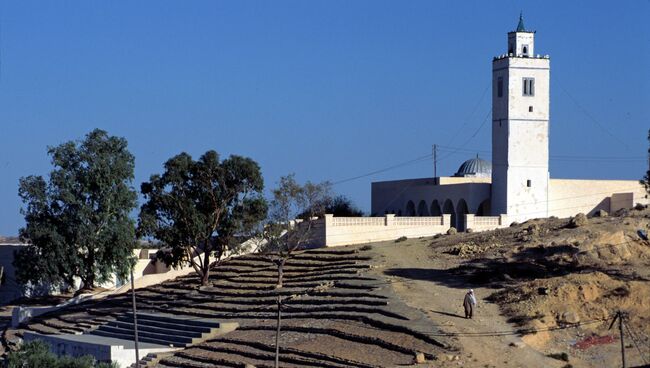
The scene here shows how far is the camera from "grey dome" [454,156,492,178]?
2466 inches

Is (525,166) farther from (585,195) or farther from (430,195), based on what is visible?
(430,195)

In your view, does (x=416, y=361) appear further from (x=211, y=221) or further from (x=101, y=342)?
(x=211, y=221)

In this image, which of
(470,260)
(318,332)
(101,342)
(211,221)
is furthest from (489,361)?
(211,221)

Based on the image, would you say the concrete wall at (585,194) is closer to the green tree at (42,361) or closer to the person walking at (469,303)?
the person walking at (469,303)

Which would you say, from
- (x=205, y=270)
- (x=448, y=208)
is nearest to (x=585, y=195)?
(x=448, y=208)

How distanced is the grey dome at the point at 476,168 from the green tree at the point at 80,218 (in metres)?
17.6

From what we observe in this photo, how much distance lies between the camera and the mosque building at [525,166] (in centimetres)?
5422

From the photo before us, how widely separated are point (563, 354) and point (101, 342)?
1578cm

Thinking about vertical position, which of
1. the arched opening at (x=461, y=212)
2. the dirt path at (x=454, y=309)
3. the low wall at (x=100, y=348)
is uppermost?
the arched opening at (x=461, y=212)

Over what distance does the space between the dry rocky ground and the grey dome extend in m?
13.0

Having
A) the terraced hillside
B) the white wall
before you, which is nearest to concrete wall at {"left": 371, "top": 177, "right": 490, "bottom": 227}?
the white wall

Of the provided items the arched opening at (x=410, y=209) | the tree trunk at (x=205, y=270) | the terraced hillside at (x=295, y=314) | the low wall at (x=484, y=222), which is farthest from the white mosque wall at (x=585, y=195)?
the tree trunk at (x=205, y=270)

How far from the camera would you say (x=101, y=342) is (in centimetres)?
4156

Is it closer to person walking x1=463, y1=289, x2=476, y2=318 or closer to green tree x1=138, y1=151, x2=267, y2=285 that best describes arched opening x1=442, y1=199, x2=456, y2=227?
green tree x1=138, y1=151, x2=267, y2=285
